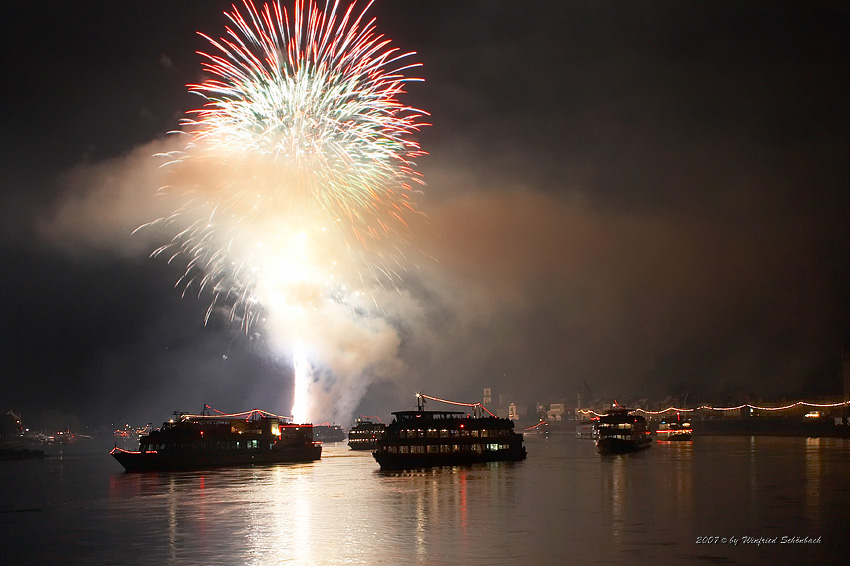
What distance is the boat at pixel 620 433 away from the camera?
128000mm

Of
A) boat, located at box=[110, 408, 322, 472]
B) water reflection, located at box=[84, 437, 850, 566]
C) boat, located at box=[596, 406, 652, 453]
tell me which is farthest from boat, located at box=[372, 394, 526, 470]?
boat, located at box=[596, 406, 652, 453]

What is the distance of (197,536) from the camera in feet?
131

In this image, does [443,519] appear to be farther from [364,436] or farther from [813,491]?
[364,436]

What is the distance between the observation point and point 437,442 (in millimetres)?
94438

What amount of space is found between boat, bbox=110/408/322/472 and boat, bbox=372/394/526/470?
2301 cm

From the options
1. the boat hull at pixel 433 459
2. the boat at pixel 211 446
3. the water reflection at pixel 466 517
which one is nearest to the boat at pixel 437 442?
the boat hull at pixel 433 459

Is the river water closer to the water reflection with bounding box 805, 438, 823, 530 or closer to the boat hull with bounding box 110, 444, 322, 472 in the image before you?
the water reflection with bounding box 805, 438, 823, 530

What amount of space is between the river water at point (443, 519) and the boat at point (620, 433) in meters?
50.9

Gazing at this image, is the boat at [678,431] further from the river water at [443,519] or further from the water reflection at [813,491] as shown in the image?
the river water at [443,519]

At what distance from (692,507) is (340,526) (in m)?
23.0

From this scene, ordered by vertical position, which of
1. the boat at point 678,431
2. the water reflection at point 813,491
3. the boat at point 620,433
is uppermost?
the water reflection at point 813,491

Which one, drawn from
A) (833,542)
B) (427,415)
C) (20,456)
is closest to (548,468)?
(427,415)

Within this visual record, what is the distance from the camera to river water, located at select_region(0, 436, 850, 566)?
1356 inches

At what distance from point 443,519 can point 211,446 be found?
65.8 m
